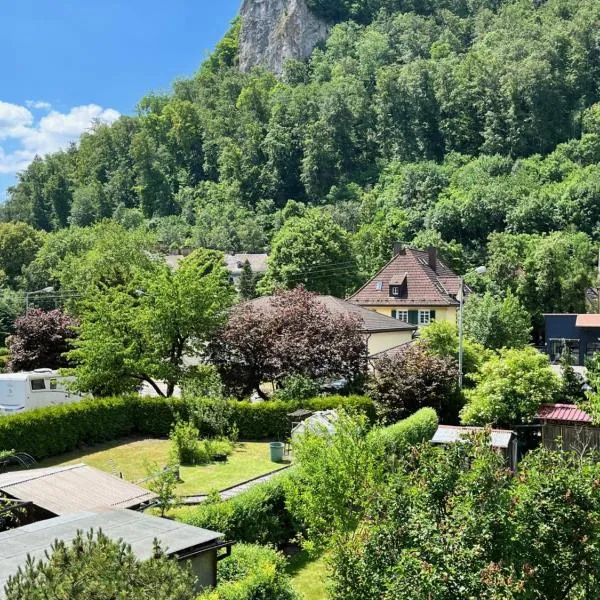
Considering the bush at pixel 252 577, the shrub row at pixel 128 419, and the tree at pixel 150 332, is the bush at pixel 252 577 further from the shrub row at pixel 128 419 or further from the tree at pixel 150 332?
the tree at pixel 150 332

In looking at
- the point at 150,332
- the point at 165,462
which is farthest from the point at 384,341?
the point at 165,462

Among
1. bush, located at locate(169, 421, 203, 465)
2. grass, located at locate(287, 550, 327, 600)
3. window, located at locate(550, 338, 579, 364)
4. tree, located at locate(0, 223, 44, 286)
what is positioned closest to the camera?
grass, located at locate(287, 550, 327, 600)

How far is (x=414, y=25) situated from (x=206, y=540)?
5657 inches

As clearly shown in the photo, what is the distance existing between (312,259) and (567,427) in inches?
1611

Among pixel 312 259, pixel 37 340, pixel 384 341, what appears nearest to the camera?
pixel 37 340

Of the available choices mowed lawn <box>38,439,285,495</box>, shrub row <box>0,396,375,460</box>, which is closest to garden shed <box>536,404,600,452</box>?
shrub row <box>0,396,375,460</box>

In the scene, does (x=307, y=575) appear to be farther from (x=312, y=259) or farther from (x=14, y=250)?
(x=14, y=250)

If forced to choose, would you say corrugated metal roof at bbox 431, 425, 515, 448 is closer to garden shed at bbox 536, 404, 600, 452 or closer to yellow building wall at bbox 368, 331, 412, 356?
garden shed at bbox 536, 404, 600, 452

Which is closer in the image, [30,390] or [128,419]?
[128,419]

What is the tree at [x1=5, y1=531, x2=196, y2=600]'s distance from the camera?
560 centimetres

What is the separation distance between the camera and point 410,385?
1127 inches

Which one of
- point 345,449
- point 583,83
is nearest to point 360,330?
point 345,449

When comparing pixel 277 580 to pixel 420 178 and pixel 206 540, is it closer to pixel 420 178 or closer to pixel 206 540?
pixel 206 540

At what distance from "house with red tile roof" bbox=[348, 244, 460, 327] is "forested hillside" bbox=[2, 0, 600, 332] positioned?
1237cm
